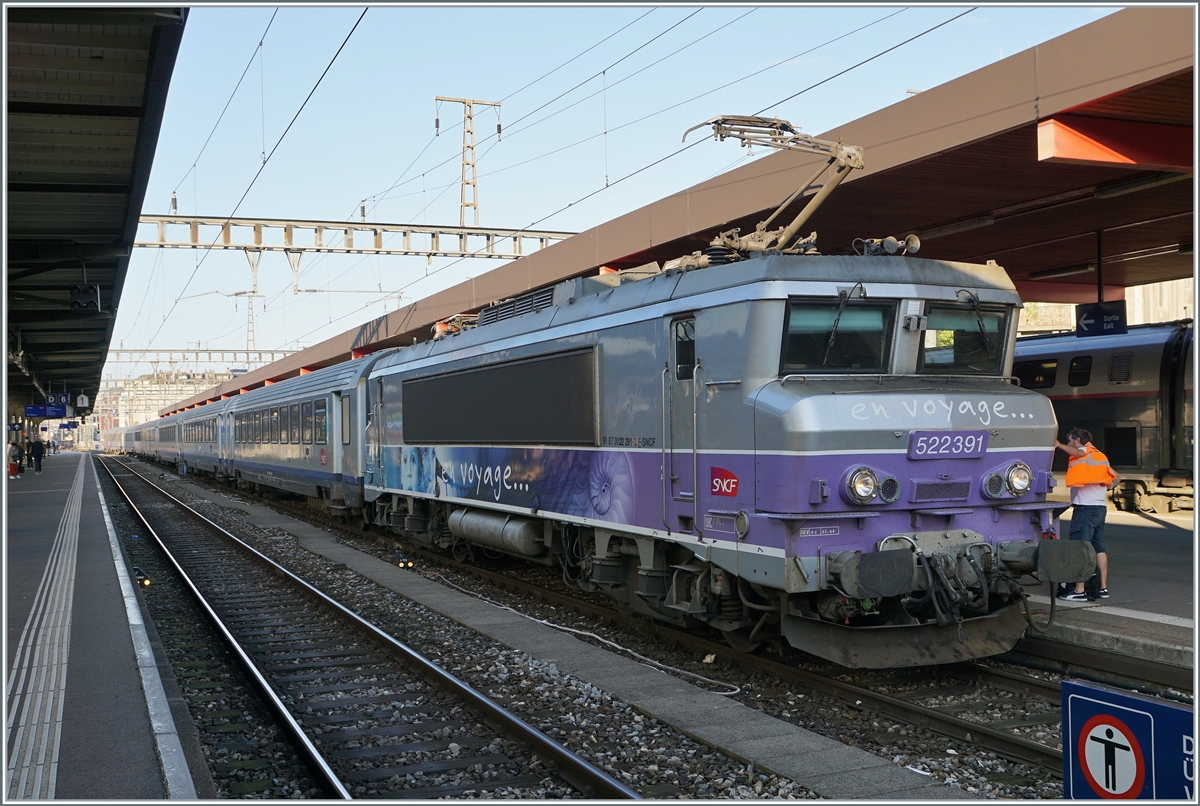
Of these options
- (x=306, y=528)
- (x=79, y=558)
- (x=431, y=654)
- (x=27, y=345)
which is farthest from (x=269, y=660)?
(x=27, y=345)

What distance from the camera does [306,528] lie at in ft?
70.4

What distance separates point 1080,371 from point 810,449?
13808 mm

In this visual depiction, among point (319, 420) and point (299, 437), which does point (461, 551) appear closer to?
point (319, 420)

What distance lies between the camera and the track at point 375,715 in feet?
20.0

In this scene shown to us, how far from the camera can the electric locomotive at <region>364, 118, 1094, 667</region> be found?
725 centimetres

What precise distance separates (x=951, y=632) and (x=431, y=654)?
4.62m

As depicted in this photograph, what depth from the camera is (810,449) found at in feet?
23.4

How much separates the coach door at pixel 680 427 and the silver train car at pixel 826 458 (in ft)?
0.06

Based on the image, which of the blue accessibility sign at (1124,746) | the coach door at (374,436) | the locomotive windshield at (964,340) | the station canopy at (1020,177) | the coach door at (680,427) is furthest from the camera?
the coach door at (374,436)

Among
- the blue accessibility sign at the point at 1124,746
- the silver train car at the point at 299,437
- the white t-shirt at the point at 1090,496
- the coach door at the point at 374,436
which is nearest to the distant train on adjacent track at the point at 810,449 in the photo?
the white t-shirt at the point at 1090,496

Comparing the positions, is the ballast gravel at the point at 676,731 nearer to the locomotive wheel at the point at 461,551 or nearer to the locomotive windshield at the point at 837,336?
the locomotive windshield at the point at 837,336

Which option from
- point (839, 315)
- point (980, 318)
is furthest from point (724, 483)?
point (980, 318)

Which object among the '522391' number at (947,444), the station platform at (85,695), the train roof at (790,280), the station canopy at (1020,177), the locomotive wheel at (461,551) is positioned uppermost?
the station canopy at (1020,177)

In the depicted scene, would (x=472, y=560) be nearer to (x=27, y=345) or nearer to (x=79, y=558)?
(x=79, y=558)
